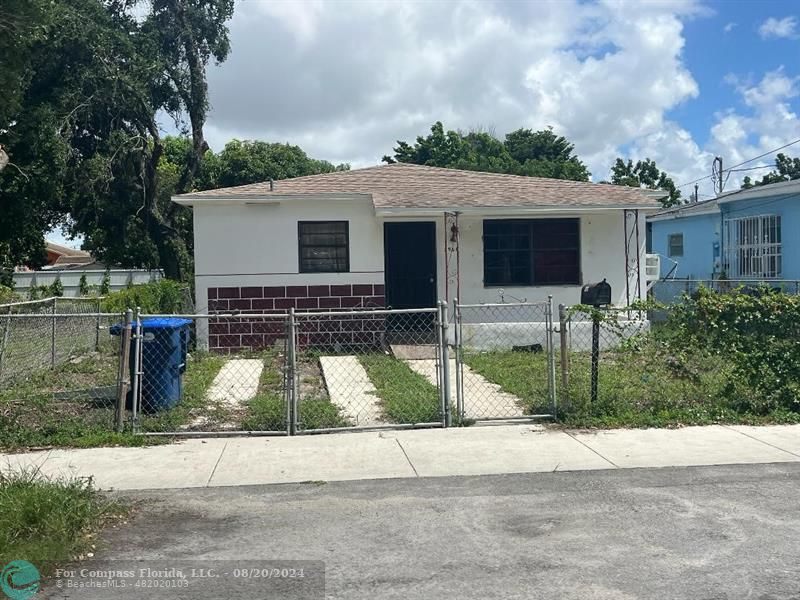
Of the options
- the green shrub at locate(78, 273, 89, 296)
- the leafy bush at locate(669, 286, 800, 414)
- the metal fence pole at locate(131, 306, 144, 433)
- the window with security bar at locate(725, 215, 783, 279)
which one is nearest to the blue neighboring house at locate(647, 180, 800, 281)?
the window with security bar at locate(725, 215, 783, 279)

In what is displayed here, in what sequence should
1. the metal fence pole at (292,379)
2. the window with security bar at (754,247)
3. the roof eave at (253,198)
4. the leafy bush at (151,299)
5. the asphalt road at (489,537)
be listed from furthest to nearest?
the window with security bar at (754,247), the roof eave at (253,198), the leafy bush at (151,299), the metal fence pole at (292,379), the asphalt road at (489,537)

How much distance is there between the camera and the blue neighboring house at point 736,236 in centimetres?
1997

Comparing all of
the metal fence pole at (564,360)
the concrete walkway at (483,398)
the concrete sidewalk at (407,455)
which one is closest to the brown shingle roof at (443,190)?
the concrete walkway at (483,398)

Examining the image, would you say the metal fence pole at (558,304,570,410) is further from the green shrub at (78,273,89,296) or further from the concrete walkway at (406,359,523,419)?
the green shrub at (78,273,89,296)

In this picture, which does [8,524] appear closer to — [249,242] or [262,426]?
[262,426]

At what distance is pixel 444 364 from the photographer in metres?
8.65

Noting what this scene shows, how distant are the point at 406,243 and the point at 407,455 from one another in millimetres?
8973

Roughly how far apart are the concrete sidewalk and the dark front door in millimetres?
7724

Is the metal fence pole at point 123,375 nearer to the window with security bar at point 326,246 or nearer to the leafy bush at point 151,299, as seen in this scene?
the leafy bush at point 151,299

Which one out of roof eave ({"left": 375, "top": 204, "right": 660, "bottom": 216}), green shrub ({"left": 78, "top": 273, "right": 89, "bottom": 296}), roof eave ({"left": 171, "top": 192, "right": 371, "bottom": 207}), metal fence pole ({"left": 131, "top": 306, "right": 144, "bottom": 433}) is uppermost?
roof eave ({"left": 171, "top": 192, "right": 371, "bottom": 207})

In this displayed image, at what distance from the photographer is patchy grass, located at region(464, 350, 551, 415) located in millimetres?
9469

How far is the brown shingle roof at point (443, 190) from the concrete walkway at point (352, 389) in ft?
10.1

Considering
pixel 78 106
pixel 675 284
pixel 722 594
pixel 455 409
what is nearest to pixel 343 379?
pixel 455 409

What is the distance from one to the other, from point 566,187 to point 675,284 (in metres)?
7.58
